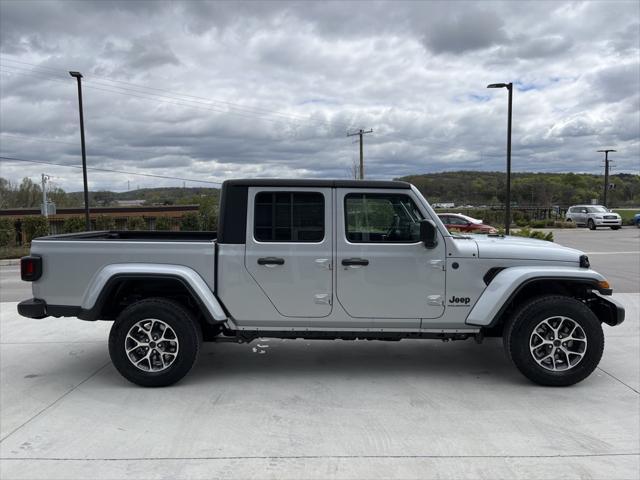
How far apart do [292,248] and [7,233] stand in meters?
22.2

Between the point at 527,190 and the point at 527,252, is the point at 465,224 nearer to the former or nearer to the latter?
the point at 527,252

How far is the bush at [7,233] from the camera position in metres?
22.5

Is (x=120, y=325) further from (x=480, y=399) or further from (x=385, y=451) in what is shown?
(x=480, y=399)

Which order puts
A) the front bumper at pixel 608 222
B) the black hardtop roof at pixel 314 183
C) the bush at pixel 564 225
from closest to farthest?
the black hardtop roof at pixel 314 183 < the front bumper at pixel 608 222 < the bush at pixel 564 225

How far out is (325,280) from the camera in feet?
15.2

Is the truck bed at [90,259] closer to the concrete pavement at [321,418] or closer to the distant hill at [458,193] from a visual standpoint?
the concrete pavement at [321,418]

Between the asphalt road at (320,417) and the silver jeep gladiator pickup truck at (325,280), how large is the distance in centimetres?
43

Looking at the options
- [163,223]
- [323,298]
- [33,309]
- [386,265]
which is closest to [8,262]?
[163,223]

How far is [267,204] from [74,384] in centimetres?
239

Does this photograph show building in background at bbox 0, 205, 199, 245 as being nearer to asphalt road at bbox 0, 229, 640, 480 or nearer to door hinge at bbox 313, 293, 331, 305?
asphalt road at bbox 0, 229, 640, 480

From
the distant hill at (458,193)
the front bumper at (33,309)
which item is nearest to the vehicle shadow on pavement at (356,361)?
the front bumper at (33,309)

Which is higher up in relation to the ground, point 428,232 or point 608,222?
point 428,232

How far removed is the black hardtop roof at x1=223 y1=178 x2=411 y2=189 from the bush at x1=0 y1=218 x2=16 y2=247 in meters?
21.8

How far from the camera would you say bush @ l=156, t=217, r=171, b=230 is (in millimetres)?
27188
